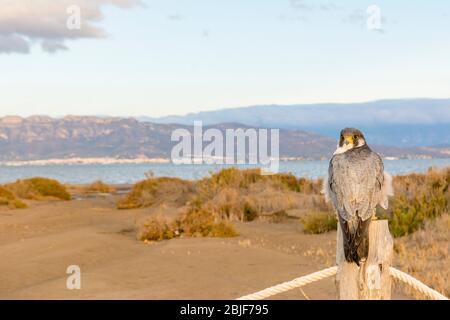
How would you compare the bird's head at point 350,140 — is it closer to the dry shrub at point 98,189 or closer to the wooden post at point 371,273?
the wooden post at point 371,273

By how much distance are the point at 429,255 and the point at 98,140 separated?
5863 inches

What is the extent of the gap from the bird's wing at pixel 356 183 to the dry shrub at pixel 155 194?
17732mm

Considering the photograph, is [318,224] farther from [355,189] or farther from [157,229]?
[355,189]

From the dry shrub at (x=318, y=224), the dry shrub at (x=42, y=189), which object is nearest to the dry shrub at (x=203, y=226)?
the dry shrub at (x=318, y=224)

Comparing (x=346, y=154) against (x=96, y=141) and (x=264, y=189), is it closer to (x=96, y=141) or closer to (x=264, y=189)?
(x=264, y=189)

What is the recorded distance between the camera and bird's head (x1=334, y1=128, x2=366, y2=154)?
5007 mm

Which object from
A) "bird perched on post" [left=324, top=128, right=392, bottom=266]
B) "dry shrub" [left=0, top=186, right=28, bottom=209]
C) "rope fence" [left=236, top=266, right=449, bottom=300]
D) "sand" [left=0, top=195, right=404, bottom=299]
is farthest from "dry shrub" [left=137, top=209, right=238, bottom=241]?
"dry shrub" [left=0, top=186, right=28, bottom=209]

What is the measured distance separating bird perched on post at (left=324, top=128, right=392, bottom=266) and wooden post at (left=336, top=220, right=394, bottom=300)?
1.9 inches

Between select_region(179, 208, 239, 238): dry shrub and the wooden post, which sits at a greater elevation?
the wooden post

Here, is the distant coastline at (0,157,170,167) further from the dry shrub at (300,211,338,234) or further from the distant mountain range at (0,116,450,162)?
the dry shrub at (300,211,338,234)

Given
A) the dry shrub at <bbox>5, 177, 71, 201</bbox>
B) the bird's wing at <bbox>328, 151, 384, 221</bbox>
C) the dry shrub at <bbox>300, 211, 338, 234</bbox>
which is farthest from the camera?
the dry shrub at <bbox>5, 177, 71, 201</bbox>

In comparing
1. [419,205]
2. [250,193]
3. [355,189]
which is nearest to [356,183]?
[355,189]

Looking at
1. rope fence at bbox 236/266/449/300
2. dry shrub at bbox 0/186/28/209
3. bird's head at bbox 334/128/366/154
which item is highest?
bird's head at bbox 334/128/366/154

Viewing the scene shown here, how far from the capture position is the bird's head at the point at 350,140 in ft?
16.4
